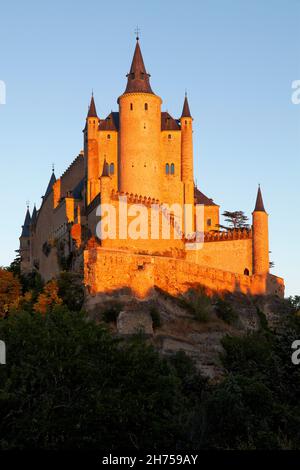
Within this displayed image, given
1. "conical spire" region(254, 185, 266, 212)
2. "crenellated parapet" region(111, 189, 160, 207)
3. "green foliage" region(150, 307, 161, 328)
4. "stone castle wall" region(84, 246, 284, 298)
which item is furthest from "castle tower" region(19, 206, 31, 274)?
"green foliage" region(150, 307, 161, 328)

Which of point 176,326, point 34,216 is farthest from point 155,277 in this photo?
point 34,216

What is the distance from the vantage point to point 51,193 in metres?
89.0

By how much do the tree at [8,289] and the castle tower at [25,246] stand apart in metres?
13.0

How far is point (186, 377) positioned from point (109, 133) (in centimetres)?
2962

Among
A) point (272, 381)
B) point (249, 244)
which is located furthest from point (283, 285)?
point (272, 381)

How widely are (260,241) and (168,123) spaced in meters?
12.7

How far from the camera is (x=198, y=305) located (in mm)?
69188

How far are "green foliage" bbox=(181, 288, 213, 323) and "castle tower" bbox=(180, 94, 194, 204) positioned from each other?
14.2m

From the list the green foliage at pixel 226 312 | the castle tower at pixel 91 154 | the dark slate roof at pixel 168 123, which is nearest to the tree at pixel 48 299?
the green foliage at pixel 226 312

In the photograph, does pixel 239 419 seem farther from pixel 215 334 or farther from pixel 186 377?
pixel 215 334

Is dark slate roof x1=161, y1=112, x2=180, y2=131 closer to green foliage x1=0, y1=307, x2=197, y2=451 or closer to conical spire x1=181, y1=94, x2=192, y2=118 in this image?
conical spire x1=181, y1=94, x2=192, y2=118

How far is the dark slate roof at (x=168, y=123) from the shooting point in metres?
83.6

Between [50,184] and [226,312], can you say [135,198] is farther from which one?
[50,184]

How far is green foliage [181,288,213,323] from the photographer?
226ft
